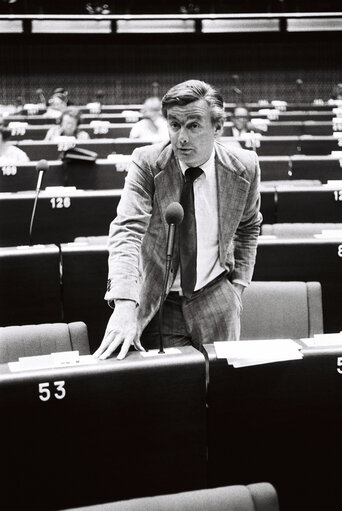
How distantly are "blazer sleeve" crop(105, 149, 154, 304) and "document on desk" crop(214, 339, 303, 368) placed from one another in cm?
31

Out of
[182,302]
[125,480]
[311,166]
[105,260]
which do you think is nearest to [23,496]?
[125,480]

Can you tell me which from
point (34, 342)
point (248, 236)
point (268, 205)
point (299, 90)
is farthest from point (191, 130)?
point (299, 90)

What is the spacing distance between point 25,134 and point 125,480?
8253mm

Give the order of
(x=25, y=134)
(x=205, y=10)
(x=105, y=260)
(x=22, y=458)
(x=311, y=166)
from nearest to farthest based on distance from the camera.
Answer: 1. (x=22, y=458)
2. (x=105, y=260)
3. (x=311, y=166)
4. (x=25, y=134)
5. (x=205, y=10)

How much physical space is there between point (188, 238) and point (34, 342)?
64cm

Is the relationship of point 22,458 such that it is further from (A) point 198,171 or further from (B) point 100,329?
(B) point 100,329

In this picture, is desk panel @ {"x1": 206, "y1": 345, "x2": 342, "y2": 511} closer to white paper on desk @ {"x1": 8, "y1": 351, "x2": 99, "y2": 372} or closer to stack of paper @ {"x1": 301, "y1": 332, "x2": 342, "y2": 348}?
stack of paper @ {"x1": 301, "y1": 332, "x2": 342, "y2": 348}

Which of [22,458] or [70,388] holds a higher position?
[70,388]

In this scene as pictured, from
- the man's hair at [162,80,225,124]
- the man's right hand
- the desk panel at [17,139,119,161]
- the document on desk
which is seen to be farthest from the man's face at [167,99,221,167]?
the desk panel at [17,139,119,161]

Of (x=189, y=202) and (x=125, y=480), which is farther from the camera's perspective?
(x=189, y=202)

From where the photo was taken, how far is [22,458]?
1.23 m

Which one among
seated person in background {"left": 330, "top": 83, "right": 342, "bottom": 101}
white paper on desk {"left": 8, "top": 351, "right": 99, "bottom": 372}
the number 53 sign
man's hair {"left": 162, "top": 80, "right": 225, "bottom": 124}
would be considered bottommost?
the number 53 sign

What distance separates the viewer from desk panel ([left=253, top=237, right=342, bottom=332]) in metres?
2.86

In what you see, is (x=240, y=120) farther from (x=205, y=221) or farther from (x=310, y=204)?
(x=205, y=221)
